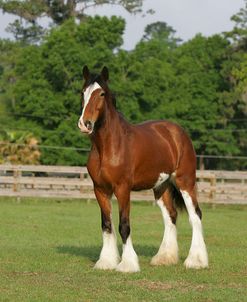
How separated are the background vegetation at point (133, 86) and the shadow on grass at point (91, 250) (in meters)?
30.9

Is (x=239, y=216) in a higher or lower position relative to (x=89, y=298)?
lower

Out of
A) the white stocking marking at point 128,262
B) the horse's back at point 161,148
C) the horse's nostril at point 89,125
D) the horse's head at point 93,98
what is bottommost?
the white stocking marking at point 128,262

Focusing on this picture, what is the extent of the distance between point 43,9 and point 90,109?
156 ft

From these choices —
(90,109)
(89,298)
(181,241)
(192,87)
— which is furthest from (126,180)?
(192,87)

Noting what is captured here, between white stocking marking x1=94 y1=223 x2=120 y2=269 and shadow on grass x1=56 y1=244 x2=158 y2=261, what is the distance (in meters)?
1.04

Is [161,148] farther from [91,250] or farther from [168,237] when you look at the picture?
[91,250]

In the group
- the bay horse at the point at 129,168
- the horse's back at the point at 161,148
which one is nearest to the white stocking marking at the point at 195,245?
the bay horse at the point at 129,168

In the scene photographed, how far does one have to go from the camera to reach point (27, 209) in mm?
24844

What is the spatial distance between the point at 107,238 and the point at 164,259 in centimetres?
101

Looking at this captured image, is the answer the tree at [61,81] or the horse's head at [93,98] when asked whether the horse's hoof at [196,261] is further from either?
the tree at [61,81]

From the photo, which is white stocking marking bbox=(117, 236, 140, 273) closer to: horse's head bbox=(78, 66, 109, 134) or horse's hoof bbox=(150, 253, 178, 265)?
horse's hoof bbox=(150, 253, 178, 265)

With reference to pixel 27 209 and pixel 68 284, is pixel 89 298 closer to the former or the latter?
pixel 68 284

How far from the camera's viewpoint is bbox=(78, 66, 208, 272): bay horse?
10.4 meters

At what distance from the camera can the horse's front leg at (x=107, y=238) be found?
1052 cm
